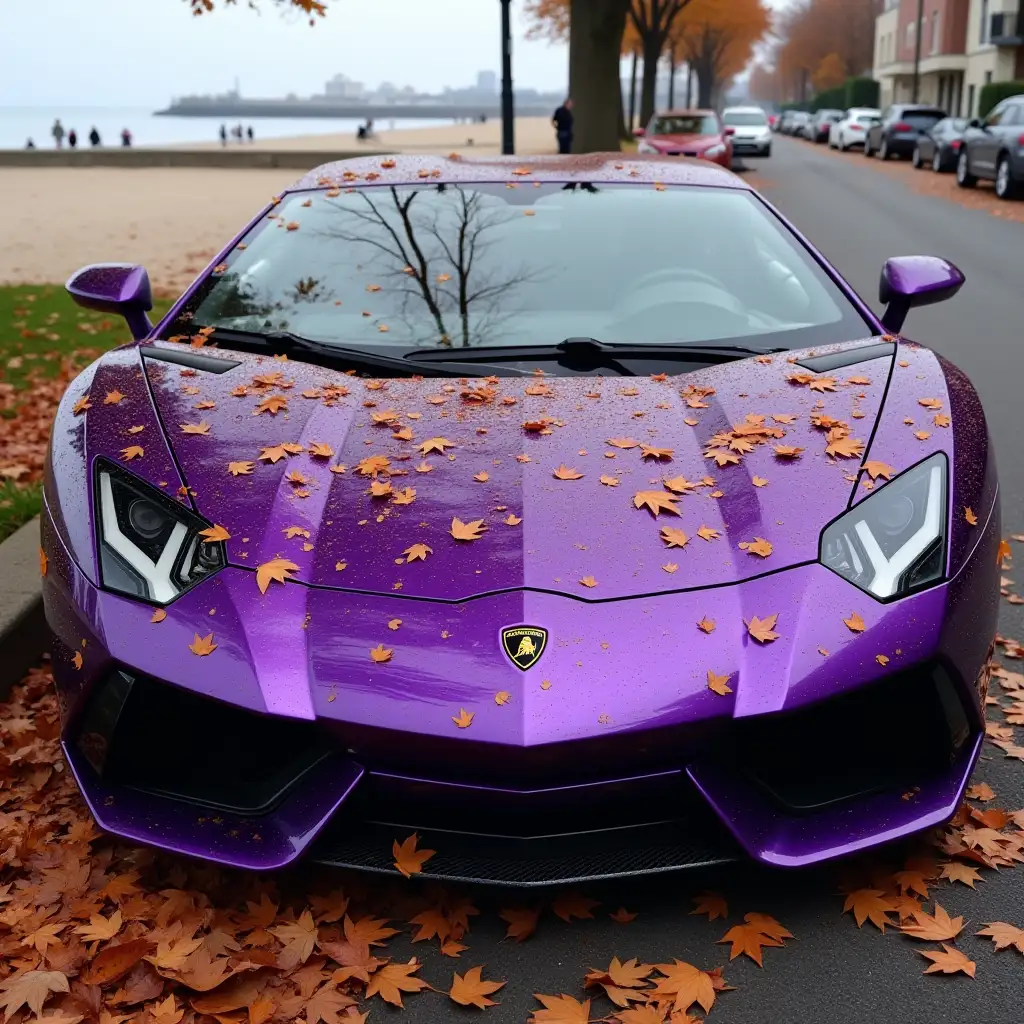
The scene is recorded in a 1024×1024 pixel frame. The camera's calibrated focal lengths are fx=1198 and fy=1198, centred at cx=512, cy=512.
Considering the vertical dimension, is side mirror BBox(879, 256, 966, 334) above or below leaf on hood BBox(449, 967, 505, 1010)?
above

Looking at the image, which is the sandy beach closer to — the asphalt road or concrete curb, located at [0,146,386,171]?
concrete curb, located at [0,146,386,171]

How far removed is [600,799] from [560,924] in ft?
1.24

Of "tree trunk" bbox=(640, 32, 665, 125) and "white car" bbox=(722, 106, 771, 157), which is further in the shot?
"tree trunk" bbox=(640, 32, 665, 125)

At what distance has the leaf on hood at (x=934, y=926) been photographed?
231cm

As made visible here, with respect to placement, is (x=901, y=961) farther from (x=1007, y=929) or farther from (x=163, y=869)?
(x=163, y=869)

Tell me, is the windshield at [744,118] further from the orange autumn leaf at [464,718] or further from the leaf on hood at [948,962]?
the orange autumn leaf at [464,718]

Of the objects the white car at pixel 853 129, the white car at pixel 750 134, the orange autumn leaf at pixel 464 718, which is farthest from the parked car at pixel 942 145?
the orange autumn leaf at pixel 464 718

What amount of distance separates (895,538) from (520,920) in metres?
1.07

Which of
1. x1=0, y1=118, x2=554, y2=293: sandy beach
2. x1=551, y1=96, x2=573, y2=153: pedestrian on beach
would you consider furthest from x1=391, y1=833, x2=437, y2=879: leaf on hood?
x1=551, y1=96, x2=573, y2=153: pedestrian on beach

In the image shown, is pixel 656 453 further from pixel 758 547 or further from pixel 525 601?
pixel 525 601

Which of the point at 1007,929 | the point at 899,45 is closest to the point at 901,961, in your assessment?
the point at 1007,929

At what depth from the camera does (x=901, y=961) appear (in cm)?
225

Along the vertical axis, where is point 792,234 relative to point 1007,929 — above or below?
above

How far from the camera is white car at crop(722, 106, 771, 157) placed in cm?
3606
